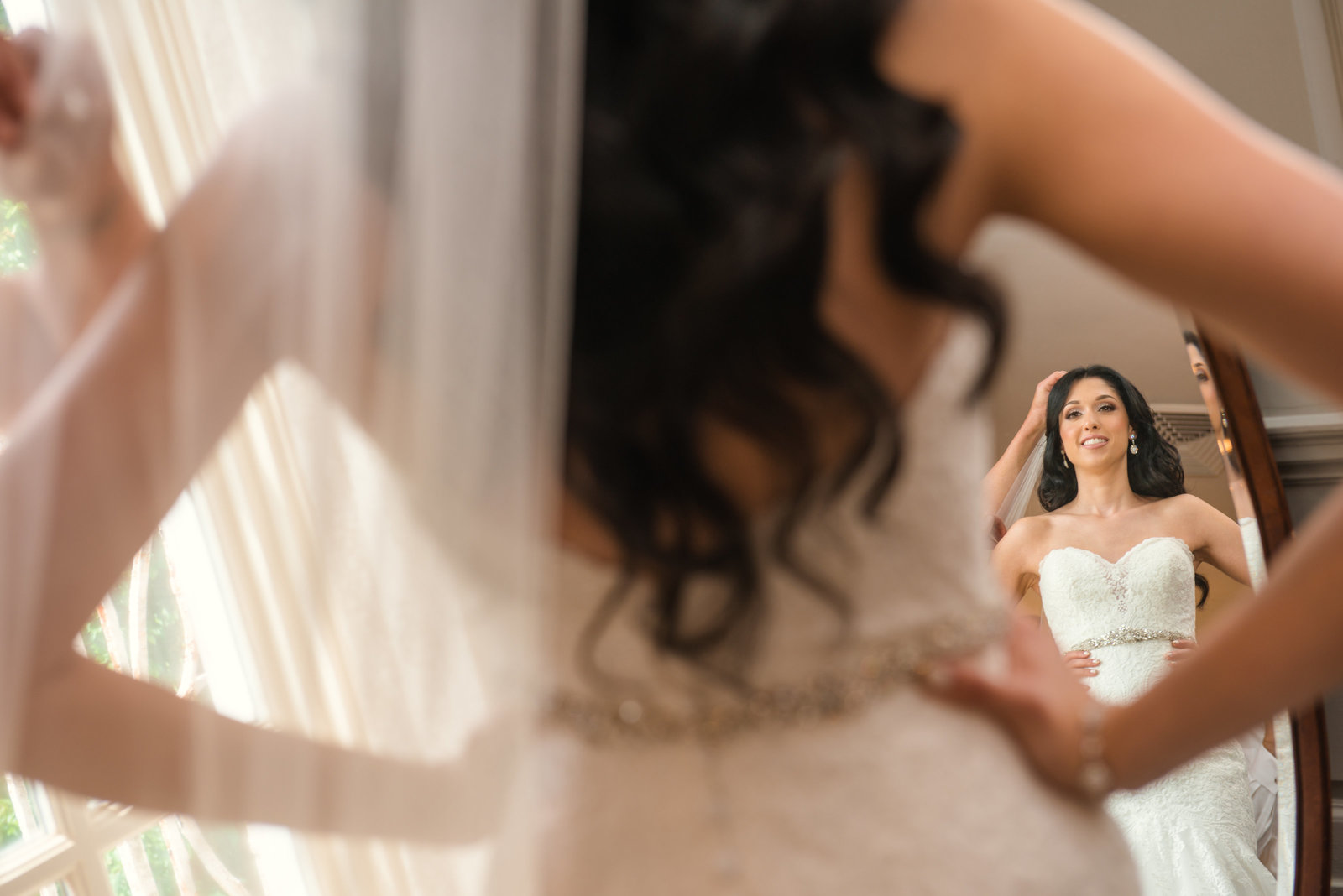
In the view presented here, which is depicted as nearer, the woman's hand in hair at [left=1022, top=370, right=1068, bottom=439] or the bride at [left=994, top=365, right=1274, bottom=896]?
the bride at [left=994, top=365, right=1274, bottom=896]

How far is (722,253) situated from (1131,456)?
1.33 meters

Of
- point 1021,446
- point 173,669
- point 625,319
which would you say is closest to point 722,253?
point 625,319

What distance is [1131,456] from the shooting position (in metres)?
1.48

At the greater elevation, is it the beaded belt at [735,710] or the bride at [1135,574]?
the bride at [1135,574]

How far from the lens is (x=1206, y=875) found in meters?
1.41

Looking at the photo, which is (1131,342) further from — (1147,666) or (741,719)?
(741,719)

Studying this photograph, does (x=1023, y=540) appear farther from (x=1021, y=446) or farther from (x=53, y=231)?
(x=53, y=231)

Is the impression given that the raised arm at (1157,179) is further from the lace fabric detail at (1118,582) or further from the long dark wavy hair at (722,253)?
the lace fabric detail at (1118,582)

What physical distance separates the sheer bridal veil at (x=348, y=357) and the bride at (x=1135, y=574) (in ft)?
4.29

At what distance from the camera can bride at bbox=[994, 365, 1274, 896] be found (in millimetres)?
1410

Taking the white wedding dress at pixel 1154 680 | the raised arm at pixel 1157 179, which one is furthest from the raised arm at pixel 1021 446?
the raised arm at pixel 1157 179

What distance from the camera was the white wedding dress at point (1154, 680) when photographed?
1407mm

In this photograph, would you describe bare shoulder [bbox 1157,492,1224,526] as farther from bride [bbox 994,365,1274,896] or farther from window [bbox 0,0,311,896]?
window [bbox 0,0,311,896]

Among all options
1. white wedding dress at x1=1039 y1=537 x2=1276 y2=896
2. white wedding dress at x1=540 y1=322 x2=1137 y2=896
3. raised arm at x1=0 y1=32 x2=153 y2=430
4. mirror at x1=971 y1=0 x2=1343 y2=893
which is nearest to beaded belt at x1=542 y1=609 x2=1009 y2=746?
white wedding dress at x1=540 y1=322 x2=1137 y2=896
